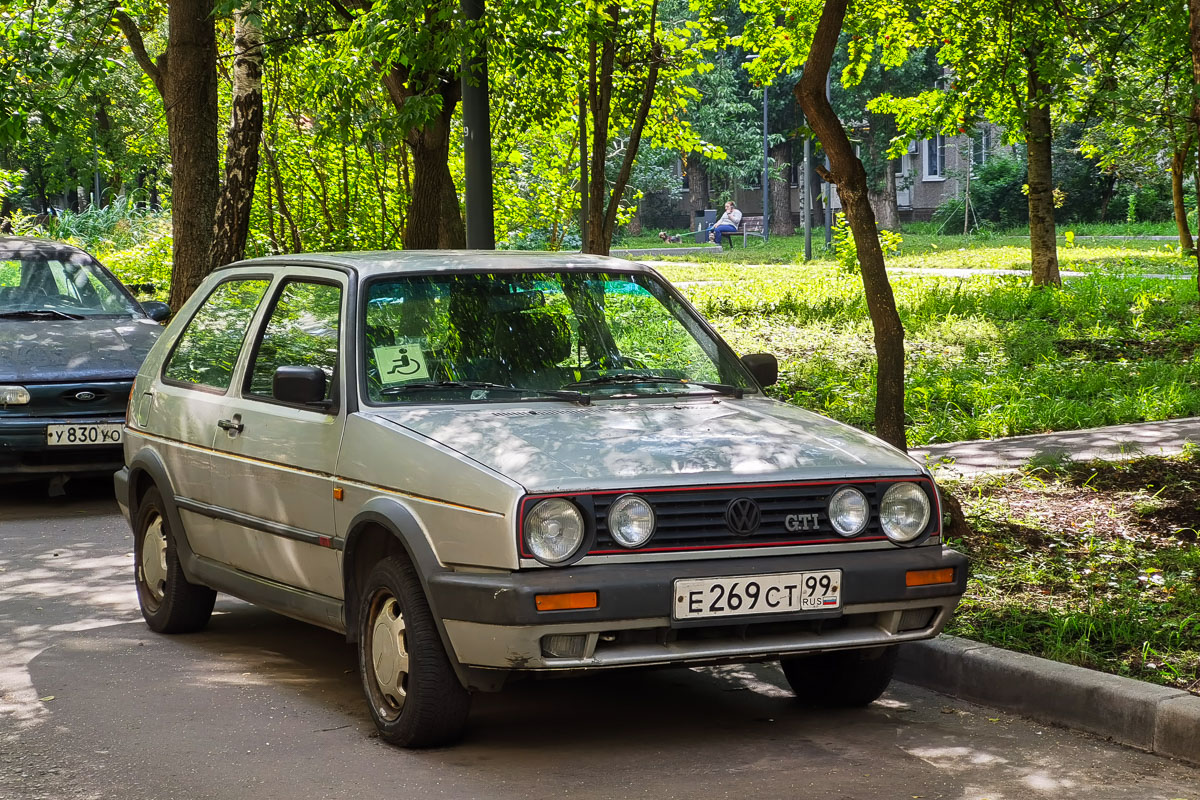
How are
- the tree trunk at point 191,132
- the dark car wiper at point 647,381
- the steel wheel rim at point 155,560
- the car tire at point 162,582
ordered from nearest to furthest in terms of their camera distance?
the dark car wiper at point 647,381
the car tire at point 162,582
the steel wheel rim at point 155,560
the tree trunk at point 191,132

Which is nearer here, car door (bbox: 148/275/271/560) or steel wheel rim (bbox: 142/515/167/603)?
car door (bbox: 148/275/271/560)

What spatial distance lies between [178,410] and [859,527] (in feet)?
10.4

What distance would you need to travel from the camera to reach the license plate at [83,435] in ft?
34.0

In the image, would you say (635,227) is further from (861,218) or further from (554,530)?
(554,530)

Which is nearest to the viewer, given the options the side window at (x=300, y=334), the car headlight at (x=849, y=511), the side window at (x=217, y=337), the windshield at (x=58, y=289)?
the car headlight at (x=849, y=511)

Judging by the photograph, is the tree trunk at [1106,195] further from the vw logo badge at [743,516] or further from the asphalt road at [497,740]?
the vw logo badge at [743,516]

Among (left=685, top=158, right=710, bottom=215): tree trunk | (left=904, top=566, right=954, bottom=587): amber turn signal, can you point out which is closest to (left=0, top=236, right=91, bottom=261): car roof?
(left=904, top=566, right=954, bottom=587): amber turn signal

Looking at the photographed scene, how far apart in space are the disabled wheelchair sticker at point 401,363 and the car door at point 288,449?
5.8 inches

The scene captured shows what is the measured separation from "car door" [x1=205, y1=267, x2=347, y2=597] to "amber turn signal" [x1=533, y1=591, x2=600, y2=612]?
1.14 meters

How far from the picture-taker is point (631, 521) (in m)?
4.90

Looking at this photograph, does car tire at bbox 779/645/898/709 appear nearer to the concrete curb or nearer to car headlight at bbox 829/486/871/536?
the concrete curb

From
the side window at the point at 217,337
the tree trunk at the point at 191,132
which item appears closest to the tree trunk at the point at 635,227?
the tree trunk at the point at 191,132

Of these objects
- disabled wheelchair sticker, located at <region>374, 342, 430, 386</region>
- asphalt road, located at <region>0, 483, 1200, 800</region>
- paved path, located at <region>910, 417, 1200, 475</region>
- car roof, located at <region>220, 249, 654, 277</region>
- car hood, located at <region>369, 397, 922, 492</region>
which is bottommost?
asphalt road, located at <region>0, 483, 1200, 800</region>

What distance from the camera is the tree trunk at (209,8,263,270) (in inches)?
653
